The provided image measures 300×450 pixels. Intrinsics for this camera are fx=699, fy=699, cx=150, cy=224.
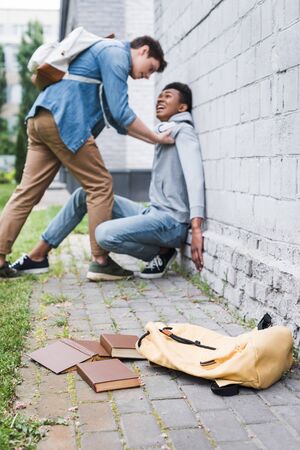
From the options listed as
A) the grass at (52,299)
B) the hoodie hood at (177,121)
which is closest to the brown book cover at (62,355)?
the grass at (52,299)

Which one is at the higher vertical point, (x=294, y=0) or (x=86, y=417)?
(x=294, y=0)

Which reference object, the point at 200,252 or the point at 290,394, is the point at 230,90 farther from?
the point at 290,394

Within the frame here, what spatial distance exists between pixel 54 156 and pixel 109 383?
2.78 metres

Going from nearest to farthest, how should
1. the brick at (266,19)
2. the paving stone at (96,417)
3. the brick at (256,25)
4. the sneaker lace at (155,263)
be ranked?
the paving stone at (96,417)
the brick at (266,19)
the brick at (256,25)
the sneaker lace at (155,263)

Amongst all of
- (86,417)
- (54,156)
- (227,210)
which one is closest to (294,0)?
(227,210)

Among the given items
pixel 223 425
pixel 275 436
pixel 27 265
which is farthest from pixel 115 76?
pixel 275 436

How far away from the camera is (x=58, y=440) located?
92.2 inches

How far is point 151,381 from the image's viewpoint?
295 cm

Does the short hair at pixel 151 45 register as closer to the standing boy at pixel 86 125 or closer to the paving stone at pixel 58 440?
the standing boy at pixel 86 125

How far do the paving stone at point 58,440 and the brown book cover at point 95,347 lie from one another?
0.78m

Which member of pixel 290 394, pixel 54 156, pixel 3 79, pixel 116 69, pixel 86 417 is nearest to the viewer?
pixel 86 417

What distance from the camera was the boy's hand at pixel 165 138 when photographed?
5.18m

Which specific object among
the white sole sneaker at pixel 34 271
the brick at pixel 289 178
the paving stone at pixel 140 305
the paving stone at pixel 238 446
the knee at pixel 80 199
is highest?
the brick at pixel 289 178

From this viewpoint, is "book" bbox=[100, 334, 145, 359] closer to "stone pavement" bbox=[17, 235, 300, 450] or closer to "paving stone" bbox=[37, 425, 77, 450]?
"stone pavement" bbox=[17, 235, 300, 450]
